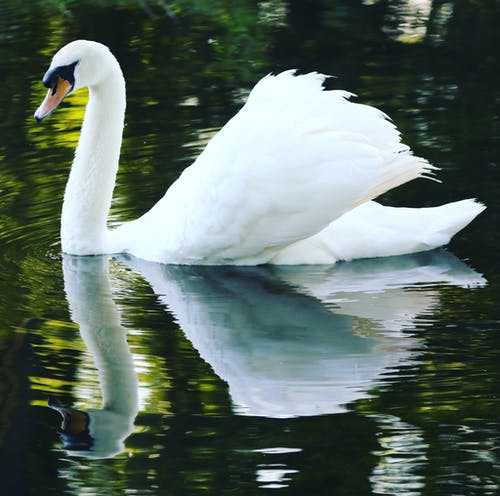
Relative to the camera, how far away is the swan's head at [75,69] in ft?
31.7

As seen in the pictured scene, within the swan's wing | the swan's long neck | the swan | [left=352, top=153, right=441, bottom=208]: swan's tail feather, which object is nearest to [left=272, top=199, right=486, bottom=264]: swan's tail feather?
the swan

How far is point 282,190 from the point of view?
8953 millimetres

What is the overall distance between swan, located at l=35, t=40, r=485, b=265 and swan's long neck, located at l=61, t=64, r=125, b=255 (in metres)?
0.02

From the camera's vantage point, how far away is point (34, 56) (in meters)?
15.4

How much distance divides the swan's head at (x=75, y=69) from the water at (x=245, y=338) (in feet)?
3.47

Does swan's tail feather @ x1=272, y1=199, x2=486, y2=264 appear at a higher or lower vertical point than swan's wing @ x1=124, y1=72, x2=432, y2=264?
lower

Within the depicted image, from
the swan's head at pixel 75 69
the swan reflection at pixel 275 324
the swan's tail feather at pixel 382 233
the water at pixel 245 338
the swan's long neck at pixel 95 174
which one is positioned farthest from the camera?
the swan's long neck at pixel 95 174

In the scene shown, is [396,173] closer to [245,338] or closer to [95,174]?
[245,338]

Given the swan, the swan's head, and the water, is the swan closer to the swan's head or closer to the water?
the swan's head

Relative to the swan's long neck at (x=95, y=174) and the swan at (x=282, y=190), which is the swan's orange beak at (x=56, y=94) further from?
the swan's long neck at (x=95, y=174)

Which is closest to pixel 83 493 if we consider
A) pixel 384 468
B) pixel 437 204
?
pixel 384 468

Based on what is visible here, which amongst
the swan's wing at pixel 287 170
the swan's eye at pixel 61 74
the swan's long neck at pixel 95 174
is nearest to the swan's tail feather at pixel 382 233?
the swan's wing at pixel 287 170

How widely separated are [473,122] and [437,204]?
1.92 metres

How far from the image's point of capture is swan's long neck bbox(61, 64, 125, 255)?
9859mm
